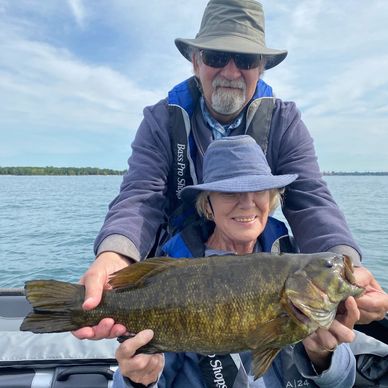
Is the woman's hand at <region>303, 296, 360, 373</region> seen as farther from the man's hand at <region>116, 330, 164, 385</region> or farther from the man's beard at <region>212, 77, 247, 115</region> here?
the man's beard at <region>212, 77, 247, 115</region>

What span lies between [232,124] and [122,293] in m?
2.16

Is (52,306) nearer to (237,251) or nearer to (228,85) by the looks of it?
(237,251)

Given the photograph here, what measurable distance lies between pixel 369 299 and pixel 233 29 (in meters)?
2.59

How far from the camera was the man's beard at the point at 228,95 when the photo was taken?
4.09m

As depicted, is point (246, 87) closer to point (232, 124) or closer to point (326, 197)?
point (232, 124)

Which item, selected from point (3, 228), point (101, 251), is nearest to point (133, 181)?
point (101, 251)

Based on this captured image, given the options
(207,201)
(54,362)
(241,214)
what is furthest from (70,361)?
(241,214)

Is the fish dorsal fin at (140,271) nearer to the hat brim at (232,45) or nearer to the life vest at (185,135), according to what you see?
the life vest at (185,135)

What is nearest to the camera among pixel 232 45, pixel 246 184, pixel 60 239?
pixel 246 184

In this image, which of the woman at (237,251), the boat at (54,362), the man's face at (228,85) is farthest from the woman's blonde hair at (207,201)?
the boat at (54,362)

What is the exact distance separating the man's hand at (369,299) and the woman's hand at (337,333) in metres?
0.10

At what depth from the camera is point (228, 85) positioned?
4.09 metres

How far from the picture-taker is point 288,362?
3.35m

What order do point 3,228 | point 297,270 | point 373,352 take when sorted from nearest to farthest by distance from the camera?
1. point 297,270
2. point 373,352
3. point 3,228
